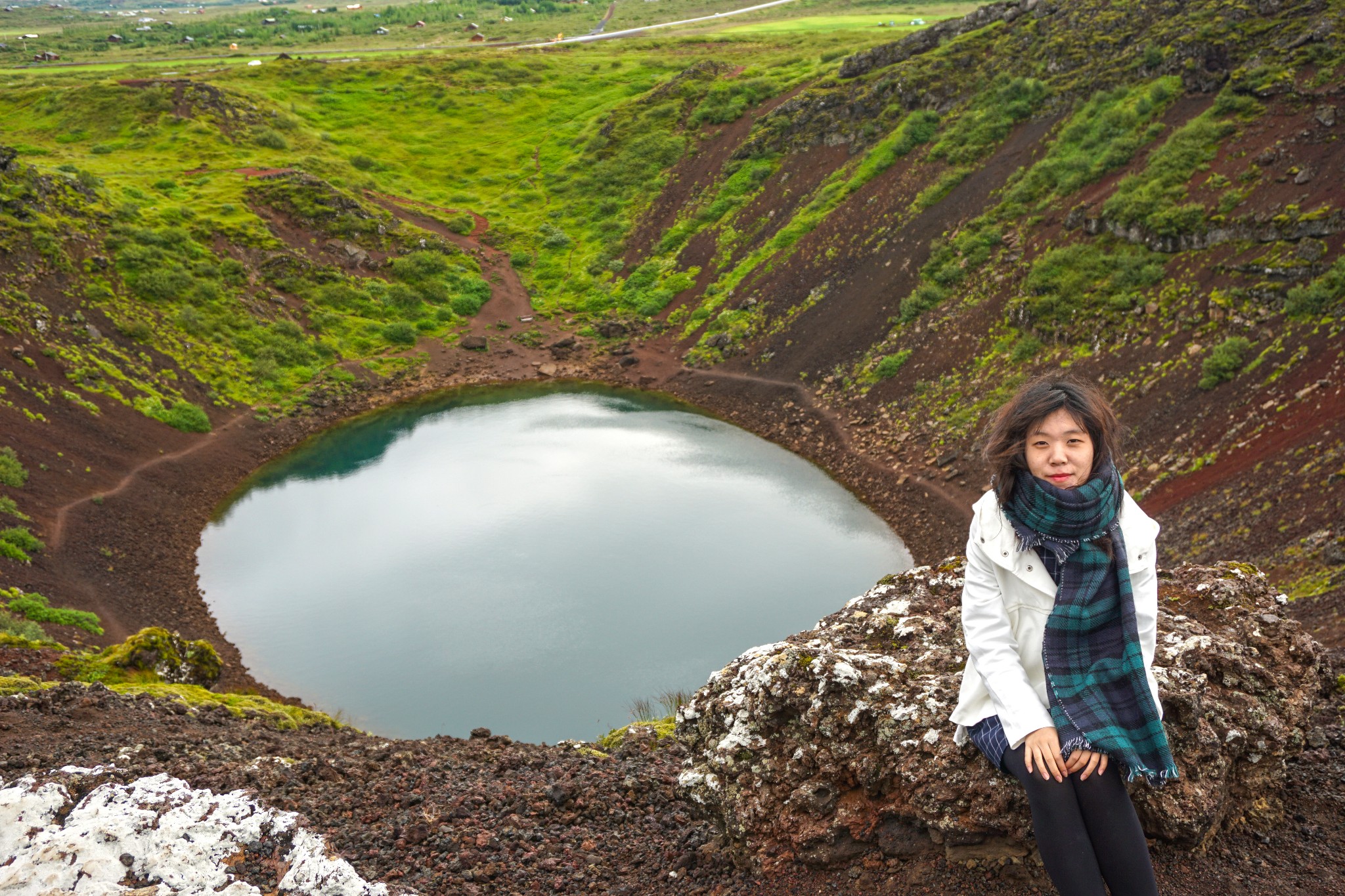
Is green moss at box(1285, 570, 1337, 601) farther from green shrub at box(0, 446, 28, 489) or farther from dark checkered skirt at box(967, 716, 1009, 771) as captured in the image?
green shrub at box(0, 446, 28, 489)

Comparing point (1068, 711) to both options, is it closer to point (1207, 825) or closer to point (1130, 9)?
point (1207, 825)

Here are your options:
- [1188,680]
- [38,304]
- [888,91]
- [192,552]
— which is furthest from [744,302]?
[1188,680]

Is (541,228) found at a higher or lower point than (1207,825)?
higher

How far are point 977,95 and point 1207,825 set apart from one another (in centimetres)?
4288

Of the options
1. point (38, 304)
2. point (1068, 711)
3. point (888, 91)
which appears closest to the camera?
point (1068, 711)

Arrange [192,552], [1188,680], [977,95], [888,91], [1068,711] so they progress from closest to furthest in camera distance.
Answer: [1068,711], [1188,680], [192,552], [977,95], [888,91]

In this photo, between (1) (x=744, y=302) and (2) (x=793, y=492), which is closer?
(2) (x=793, y=492)

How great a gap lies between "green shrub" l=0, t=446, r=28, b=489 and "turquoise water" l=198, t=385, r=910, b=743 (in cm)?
541

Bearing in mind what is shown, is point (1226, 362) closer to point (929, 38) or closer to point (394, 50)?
point (929, 38)

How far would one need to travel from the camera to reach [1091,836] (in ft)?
14.0

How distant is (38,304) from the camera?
35.1 meters

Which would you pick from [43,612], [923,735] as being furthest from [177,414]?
[923,735]

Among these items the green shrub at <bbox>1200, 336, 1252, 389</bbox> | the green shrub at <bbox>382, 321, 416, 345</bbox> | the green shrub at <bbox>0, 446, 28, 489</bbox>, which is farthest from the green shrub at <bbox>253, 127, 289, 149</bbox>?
the green shrub at <bbox>1200, 336, 1252, 389</bbox>

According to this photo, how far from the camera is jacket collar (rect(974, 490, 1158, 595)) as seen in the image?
444 centimetres
